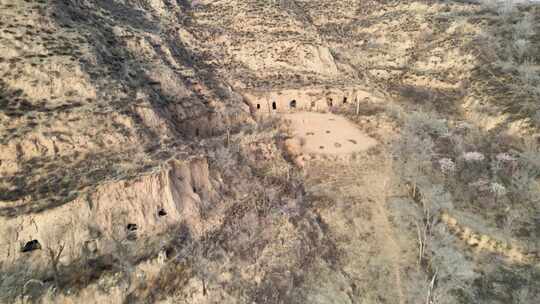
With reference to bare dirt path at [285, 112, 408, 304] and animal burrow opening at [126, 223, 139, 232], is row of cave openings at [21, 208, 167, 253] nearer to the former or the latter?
animal burrow opening at [126, 223, 139, 232]

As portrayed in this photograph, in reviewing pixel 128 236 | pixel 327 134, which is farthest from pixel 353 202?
pixel 128 236

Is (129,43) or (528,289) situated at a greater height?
(129,43)

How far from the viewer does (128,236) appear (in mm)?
17438

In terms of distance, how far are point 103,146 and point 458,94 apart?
39.4 metres

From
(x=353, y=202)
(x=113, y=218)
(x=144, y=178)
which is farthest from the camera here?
(x=353, y=202)

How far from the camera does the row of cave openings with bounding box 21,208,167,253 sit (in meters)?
15.3

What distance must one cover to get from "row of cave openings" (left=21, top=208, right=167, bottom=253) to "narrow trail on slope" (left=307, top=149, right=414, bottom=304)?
479 inches

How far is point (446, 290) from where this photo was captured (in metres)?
18.7

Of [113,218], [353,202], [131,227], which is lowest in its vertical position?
[353,202]

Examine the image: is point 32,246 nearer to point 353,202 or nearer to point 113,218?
point 113,218

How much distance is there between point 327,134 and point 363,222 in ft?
42.1

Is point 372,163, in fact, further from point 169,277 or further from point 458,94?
point 169,277

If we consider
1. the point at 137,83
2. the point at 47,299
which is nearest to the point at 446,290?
the point at 47,299

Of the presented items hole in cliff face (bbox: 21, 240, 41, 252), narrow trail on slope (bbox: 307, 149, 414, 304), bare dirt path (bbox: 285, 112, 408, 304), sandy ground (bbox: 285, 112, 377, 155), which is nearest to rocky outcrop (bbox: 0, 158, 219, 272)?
hole in cliff face (bbox: 21, 240, 41, 252)
